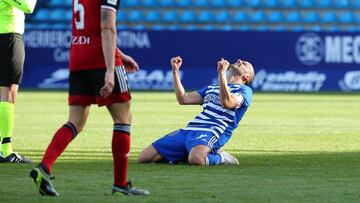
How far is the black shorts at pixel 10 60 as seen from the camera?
35.0 feet

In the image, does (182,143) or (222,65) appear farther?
(182,143)

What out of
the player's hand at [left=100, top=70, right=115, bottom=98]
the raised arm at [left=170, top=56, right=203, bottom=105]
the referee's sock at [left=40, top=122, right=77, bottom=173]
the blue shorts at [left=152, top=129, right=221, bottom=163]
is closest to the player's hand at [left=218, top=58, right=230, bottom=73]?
the raised arm at [left=170, top=56, right=203, bottom=105]

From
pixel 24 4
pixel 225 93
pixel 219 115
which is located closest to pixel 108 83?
pixel 225 93

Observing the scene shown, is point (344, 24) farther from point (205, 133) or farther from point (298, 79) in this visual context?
point (205, 133)

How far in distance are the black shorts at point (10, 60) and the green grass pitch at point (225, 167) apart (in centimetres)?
84

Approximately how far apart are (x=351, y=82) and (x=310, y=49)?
4.66ft

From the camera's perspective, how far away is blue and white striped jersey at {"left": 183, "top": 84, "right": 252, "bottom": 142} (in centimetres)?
1029

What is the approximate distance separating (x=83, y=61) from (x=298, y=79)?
21.7m

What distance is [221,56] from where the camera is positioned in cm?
2906

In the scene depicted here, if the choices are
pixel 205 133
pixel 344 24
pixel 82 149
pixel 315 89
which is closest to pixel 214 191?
pixel 205 133

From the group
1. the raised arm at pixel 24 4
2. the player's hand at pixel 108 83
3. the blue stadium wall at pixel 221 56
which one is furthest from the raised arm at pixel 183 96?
the blue stadium wall at pixel 221 56

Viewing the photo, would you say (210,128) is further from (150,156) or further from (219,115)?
(150,156)

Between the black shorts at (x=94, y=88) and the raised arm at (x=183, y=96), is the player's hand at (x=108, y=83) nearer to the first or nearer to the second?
the black shorts at (x=94, y=88)

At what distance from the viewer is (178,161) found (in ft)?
34.1
